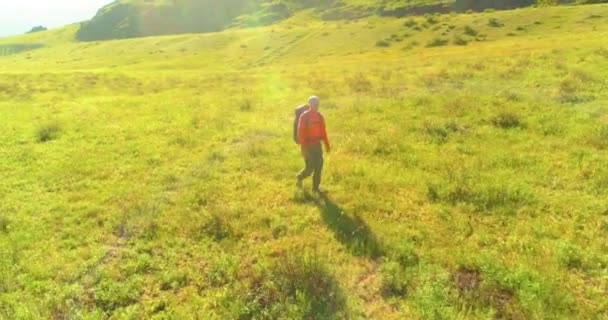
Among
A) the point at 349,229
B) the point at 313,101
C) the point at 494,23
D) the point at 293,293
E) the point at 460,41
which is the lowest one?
the point at 349,229

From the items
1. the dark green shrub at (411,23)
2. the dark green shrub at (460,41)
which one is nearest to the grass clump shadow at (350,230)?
the dark green shrub at (460,41)

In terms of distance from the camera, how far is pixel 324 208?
1343 cm

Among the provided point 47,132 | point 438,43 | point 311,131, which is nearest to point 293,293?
point 311,131

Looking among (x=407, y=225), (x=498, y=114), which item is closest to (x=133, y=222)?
(x=407, y=225)

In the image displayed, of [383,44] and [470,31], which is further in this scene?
[383,44]

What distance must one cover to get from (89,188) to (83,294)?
24.0ft

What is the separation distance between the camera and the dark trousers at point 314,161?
1366cm

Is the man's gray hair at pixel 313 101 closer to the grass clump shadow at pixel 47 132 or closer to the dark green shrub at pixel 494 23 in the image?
the grass clump shadow at pixel 47 132

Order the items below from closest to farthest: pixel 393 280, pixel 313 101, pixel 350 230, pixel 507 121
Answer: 1. pixel 393 280
2. pixel 350 230
3. pixel 313 101
4. pixel 507 121

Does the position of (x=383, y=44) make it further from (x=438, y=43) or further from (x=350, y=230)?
(x=350, y=230)

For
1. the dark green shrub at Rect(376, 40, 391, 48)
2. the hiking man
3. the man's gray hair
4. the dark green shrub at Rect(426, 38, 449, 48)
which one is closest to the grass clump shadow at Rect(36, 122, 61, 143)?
the hiking man

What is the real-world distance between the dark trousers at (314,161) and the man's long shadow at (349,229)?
23.0 inches

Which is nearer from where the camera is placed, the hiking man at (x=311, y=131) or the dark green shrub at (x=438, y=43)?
the hiking man at (x=311, y=131)

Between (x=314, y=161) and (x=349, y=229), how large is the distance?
2713mm
